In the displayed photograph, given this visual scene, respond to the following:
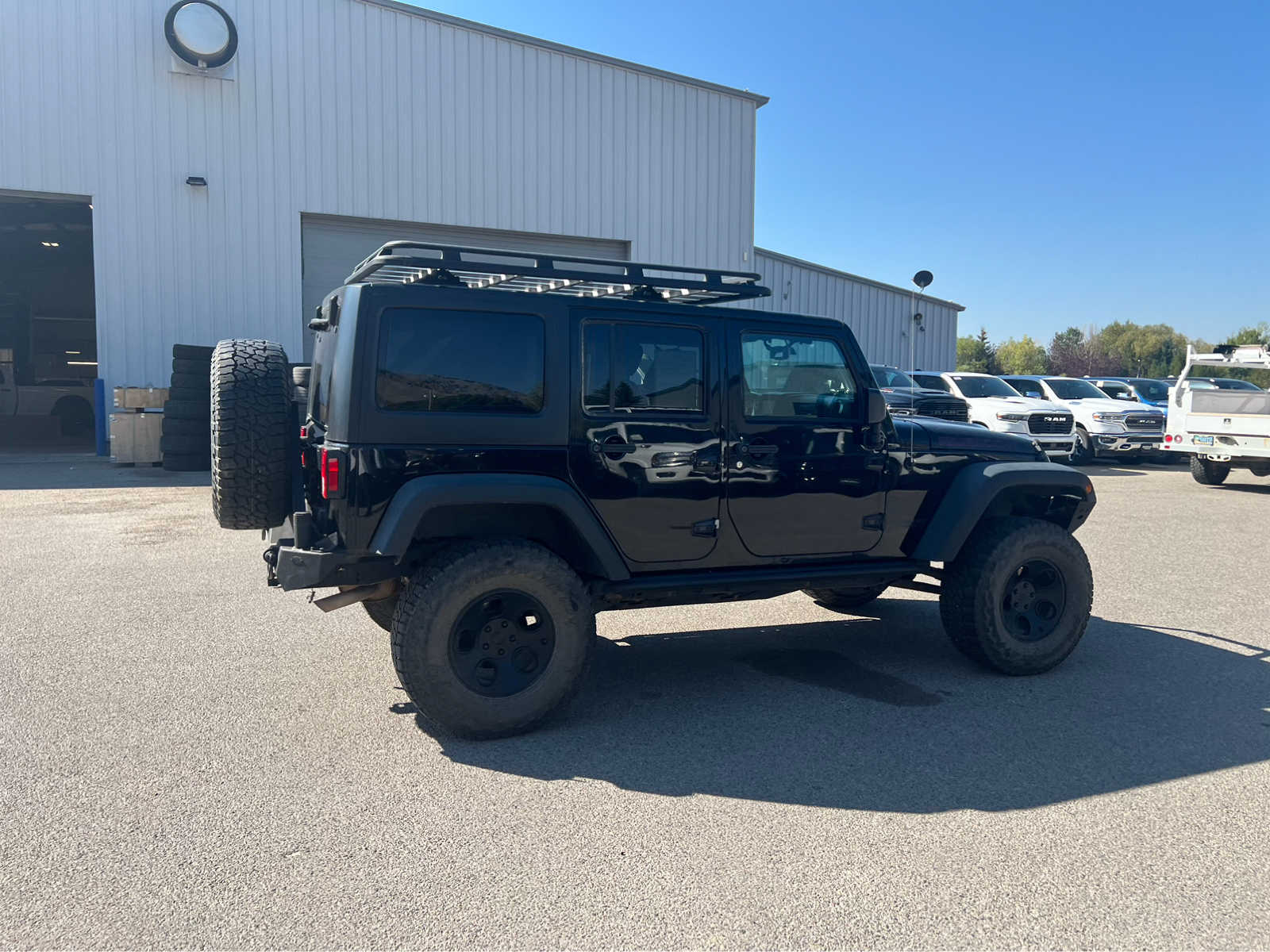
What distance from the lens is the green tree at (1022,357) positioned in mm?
101294

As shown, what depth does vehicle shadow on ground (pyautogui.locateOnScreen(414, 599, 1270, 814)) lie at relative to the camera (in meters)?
3.88

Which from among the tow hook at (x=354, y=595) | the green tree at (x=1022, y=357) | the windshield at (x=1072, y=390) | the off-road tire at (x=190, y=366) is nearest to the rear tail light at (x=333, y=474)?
the tow hook at (x=354, y=595)

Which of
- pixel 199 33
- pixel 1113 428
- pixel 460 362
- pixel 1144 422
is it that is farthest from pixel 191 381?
pixel 1144 422

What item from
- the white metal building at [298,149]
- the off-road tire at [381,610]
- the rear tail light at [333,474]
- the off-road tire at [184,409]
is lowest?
the off-road tire at [381,610]

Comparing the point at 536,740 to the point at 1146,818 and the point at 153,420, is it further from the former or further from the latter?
the point at 153,420

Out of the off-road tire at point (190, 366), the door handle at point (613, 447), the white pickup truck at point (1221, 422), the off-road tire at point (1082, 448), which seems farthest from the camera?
the off-road tire at point (1082, 448)

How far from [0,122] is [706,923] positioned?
59.5ft

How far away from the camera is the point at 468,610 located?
167 inches

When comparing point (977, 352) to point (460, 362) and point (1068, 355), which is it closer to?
point (1068, 355)

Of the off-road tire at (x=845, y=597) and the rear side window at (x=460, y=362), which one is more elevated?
the rear side window at (x=460, y=362)

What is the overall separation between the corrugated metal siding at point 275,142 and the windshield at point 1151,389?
1385cm

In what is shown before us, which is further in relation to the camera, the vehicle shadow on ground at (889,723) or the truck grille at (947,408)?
the truck grille at (947,408)

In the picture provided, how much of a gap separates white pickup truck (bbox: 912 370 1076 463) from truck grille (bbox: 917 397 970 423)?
0.19 meters

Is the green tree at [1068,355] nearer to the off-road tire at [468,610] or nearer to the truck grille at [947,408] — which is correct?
the truck grille at [947,408]
